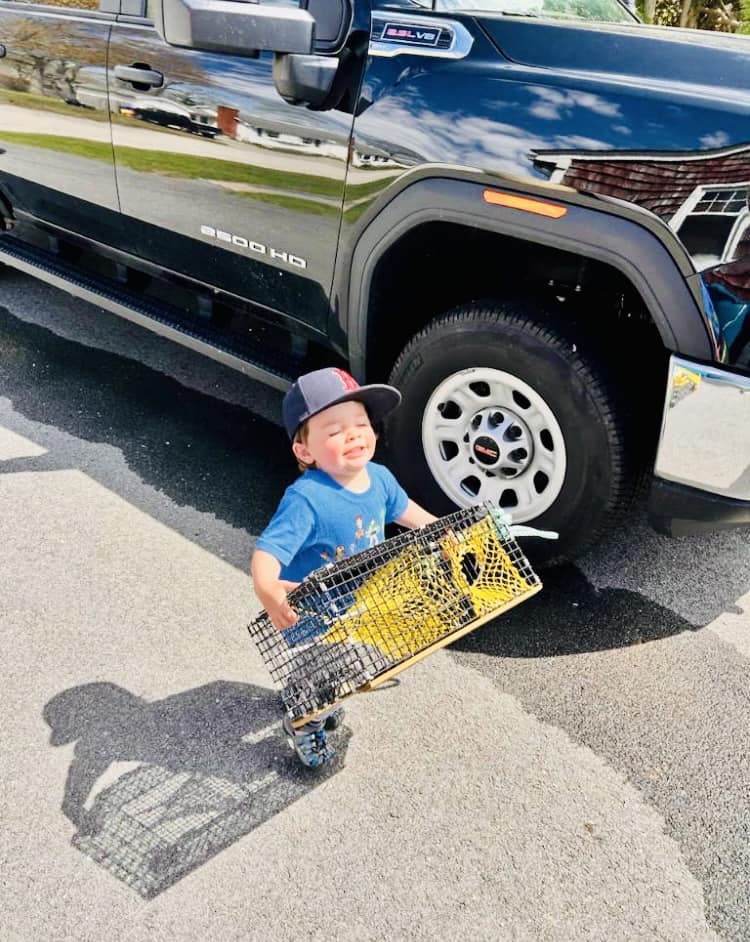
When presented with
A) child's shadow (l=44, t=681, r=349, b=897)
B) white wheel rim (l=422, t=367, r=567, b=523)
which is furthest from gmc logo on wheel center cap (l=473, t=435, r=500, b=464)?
child's shadow (l=44, t=681, r=349, b=897)

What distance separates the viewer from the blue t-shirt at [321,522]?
189 centimetres

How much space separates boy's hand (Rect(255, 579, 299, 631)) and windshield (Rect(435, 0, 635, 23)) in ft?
6.35

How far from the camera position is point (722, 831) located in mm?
2064

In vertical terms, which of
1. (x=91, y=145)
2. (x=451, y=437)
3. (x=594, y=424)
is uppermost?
(x=91, y=145)

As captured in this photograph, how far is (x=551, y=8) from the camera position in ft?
10.4

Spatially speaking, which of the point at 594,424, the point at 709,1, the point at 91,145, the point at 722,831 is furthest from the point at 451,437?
the point at 709,1

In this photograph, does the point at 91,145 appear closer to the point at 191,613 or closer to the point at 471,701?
the point at 191,613

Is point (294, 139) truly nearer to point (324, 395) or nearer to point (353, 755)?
point (324, 395)

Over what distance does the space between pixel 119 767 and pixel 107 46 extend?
2.81 m

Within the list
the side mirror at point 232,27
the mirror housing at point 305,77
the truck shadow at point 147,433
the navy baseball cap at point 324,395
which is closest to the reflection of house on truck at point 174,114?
the mirror housing at point 305,77

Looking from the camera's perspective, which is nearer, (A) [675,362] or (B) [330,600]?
(B) [330,600]

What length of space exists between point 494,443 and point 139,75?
6.53 feet

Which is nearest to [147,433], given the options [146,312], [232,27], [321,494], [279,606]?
[146,312]

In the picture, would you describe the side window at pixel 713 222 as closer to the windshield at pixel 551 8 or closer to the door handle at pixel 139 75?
the windshield at pixel 551 8
